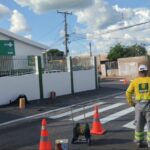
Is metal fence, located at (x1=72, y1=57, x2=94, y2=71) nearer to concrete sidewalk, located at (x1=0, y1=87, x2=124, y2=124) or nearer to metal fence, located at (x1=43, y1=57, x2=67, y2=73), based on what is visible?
metal fence, located at (x1=43, y1=57, x2=67, y2=73)

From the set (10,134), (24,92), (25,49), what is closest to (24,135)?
(10,134)

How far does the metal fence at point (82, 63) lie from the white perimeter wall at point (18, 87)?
5.26m

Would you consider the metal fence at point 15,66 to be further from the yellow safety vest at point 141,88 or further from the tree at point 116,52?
the tree at point 116,52

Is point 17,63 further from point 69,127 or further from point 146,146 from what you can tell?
point 146,146

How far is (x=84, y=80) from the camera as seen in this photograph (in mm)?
28484

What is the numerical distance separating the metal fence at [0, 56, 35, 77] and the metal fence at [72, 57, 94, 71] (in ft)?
17.2

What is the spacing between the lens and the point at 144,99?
9312mm

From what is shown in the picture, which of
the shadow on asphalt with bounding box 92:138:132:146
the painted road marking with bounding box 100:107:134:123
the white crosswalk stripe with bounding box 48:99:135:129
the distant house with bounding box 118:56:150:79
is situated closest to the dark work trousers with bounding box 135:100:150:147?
the shadow on asphalt with bounding box 92:138:132:146

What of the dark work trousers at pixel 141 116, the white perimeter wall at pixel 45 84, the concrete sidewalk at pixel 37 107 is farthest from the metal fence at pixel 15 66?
the dark work trousers at pixel 141 116

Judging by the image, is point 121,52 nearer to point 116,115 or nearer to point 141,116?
point 116,115

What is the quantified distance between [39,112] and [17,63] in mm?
4896

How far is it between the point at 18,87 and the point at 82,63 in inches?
320

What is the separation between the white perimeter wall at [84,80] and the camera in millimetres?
27438

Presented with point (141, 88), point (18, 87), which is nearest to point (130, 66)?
point (18, 87)
